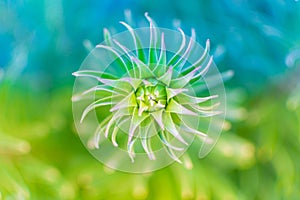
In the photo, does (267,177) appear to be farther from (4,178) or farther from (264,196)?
(4,178)

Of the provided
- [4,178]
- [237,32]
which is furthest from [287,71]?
[4,178]

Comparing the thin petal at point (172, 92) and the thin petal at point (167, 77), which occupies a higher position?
the thin petal at point (167, 77)

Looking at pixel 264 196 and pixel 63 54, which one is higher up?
pixel 63 54

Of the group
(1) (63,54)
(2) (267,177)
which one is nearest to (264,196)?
(2) (267,177)
